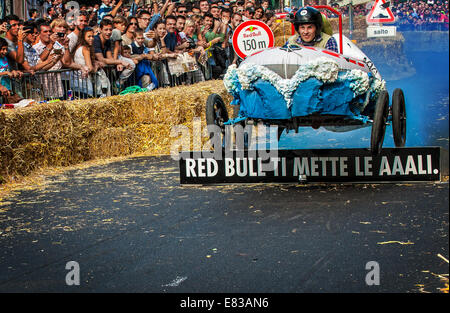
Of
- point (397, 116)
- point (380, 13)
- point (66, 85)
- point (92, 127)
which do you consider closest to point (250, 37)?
point (66, 85)

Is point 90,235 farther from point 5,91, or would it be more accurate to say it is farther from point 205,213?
point 5,91

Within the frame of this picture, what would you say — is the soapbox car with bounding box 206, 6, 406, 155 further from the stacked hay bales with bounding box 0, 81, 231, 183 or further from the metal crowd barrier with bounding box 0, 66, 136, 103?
the metal crowd barrier with bounding box 0, 66, 136, 103

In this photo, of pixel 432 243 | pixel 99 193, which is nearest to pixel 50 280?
pixel 432 243

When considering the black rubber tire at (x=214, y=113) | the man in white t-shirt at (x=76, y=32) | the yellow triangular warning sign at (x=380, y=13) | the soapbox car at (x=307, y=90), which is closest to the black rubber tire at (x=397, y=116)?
the soapbox car at (x=307, y=90)

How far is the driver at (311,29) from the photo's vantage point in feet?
32.0

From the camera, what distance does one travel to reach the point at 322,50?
8.66 meters

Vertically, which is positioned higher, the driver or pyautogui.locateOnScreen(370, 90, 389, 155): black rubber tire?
the driver

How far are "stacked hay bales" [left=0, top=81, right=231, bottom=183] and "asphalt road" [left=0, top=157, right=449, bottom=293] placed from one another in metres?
1.26

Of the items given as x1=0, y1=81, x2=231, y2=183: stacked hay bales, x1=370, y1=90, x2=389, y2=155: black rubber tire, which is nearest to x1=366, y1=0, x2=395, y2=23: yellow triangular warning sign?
x1=0, y1=81, x2=231, y2=183: stacked hay bales

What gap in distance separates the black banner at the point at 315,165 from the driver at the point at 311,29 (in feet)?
5.72

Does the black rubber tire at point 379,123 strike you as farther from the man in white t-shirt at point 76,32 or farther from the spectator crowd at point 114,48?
the man in white t-shirt at point 76,32

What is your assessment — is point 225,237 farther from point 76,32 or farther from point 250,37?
point 250,37

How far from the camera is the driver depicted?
9758mm

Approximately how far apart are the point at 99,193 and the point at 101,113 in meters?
3.53
